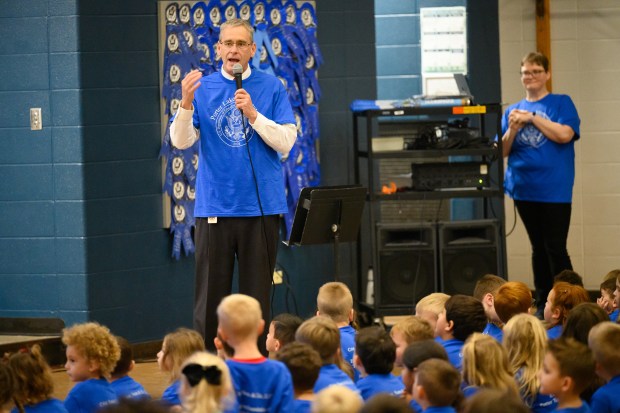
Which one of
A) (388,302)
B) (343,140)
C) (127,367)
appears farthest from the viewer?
(343,140)

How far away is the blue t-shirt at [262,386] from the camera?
3.36 meters

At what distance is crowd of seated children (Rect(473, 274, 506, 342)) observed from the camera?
16.1ft

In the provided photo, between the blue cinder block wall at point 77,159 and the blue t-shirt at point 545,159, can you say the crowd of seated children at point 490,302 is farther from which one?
the blue cinder block wall at point 77,159

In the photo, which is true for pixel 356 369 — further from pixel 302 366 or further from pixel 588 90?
pixel 588 90

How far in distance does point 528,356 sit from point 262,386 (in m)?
1.11

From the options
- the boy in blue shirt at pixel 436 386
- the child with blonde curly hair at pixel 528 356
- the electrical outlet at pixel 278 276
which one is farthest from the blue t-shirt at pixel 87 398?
the electrical outlet at pixel 278 276

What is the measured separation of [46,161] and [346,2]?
2.37 m

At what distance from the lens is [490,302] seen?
5016mm

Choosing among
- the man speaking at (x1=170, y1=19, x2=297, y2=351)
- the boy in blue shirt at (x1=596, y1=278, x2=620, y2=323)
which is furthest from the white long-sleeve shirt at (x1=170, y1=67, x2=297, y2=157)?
the boy in blue shirt at (x1=596, y1=278, x2=620, y2=323)

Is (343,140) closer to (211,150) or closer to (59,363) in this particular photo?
(59,363)

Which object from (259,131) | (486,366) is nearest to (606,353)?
(486,366)

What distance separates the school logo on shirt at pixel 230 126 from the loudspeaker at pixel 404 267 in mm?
2542

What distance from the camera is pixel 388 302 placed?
23.5 feet

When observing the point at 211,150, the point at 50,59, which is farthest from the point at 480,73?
the point at 211,150
